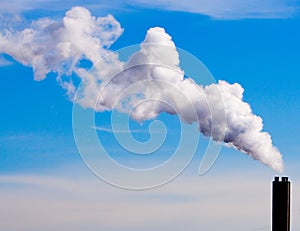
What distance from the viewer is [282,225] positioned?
291ft

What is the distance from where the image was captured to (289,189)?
89688 mm

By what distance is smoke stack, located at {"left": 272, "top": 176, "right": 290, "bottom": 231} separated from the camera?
291 ft

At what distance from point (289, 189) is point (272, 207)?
1206 mm

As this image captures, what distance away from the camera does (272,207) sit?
8912cm

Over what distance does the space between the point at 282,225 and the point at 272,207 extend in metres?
0.91

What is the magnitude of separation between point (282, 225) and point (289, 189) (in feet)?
5.81

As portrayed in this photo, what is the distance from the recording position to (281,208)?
292ft

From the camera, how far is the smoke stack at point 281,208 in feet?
291
